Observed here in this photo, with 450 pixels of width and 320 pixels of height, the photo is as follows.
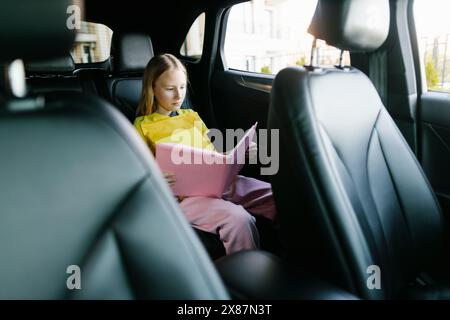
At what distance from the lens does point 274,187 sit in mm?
1066

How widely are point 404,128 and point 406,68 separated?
0.23 meters

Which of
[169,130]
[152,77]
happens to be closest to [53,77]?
[152,77]

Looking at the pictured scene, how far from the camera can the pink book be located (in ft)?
3.90

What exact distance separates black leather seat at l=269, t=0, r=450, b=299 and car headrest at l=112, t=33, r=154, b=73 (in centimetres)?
136

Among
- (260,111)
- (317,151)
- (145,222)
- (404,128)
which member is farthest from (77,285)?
(260,111)

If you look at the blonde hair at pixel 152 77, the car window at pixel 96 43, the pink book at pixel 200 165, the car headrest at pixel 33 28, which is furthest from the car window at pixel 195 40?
the car headrest at pixel 33 28

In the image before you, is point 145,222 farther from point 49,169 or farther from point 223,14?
point 223,14

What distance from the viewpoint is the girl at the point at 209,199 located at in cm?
144

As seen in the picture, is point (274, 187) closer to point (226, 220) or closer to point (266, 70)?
point (226, 220)

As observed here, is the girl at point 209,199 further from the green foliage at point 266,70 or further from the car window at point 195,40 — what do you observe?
the car window at point 195,40

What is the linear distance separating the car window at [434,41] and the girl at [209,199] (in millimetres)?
798

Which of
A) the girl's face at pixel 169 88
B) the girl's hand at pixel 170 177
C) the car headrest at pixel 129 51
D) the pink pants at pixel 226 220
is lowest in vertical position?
the pink pants at pixel 226 220

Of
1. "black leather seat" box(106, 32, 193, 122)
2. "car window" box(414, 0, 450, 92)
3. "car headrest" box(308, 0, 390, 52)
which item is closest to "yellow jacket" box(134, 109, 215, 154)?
"black leather seat" box(106, 32, 193, 122)

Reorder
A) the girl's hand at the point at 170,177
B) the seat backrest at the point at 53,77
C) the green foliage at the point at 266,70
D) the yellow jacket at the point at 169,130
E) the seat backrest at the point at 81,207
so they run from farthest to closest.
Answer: the green foliage at the point at 266,70
the seat backrest at the point at 53,77
the yellow jacket at the point at 169,130
the girl's hand at the point at 170,177
the seat backrest at the point at 81,207
